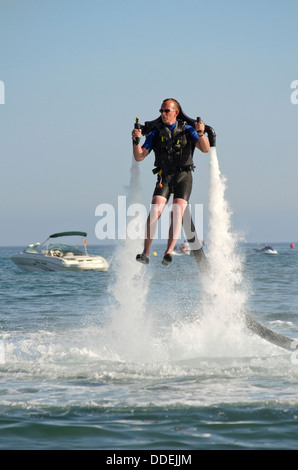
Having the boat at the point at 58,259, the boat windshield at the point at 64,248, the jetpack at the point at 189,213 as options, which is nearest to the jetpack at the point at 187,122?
the jetpack at the point at 189,213

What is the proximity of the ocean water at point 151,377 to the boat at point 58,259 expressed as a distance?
30.1 m

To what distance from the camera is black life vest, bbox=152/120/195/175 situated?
26.5ft

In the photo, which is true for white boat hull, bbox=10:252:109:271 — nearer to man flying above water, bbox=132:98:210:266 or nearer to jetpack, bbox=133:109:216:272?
jetpack, bbox=133:109:216:272

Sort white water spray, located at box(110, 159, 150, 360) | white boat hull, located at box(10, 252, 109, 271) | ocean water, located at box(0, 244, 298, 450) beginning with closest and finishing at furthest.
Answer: ocean water, located at box(0, 244, 298, 450)
white water spray, located at box(110, 159, 150, 360)
white boat hull, located at box(10, 252, 109, 271)

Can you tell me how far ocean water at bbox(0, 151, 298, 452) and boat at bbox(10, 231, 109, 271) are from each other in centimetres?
3010

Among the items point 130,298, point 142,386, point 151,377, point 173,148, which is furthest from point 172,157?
point 151,377

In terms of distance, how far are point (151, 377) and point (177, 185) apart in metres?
2.91

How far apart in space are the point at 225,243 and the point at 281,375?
2139 millimetres

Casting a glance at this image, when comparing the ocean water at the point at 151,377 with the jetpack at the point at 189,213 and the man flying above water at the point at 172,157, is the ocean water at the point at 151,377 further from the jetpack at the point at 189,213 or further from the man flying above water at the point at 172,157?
the man flying above water at the point at 172,157

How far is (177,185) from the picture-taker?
8328mm

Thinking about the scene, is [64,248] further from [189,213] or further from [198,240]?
[189,213]

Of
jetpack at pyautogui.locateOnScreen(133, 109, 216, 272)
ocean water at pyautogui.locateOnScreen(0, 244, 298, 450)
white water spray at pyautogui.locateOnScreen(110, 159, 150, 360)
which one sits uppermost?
jetpack at pyautogui.locateOnScreen(133, 109, 216, 272)

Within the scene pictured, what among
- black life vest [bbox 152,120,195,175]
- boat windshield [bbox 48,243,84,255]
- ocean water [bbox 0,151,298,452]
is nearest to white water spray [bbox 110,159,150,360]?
ocean water [bbox 0,151,298,452]

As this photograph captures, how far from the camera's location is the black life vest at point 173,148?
318 inches
